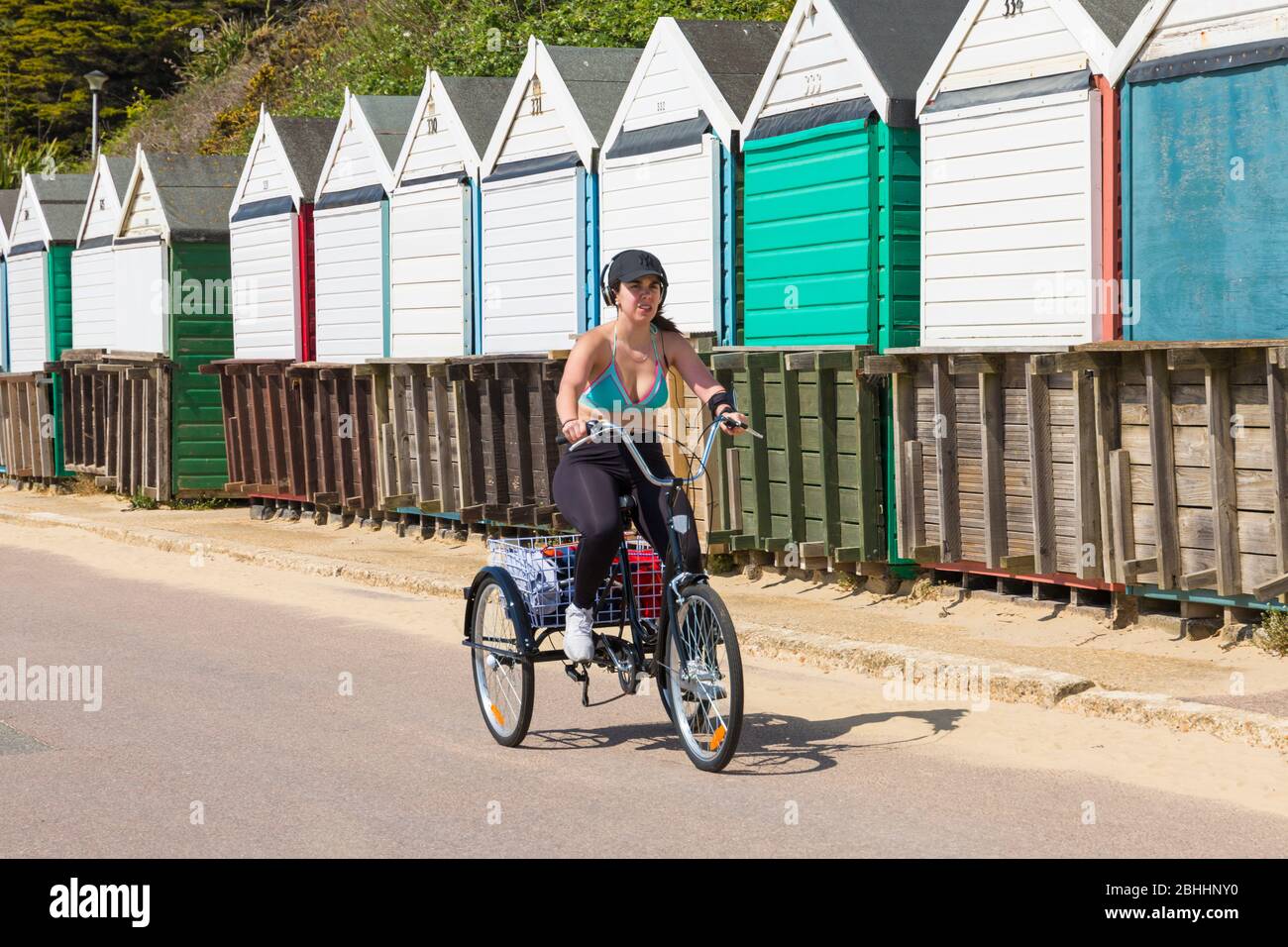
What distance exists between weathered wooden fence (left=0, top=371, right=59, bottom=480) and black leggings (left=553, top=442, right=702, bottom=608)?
748 inches

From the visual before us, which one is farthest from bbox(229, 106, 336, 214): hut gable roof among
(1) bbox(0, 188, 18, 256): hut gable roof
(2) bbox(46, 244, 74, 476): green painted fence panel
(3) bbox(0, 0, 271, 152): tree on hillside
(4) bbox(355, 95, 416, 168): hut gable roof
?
(3) bbox(0, 0, 271, 152): tree on hillside

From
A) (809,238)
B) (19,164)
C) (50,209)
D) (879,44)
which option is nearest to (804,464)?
(809,238)

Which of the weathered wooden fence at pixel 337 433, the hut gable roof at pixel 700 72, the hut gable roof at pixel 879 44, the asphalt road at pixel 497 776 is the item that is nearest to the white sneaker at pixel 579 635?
the asphalt road at pixel 497 776

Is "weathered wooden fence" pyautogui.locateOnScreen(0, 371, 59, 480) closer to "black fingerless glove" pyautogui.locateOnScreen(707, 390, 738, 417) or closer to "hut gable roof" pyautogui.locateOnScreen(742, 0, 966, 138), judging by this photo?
"hut gable roof" pyautogui.locateOnScreen(742, 0, 966, 138)

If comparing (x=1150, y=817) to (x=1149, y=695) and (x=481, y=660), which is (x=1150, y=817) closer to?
(x=1149, y=695)

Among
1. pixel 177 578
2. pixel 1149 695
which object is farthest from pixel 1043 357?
pixel 177 578

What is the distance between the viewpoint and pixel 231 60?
149 feet

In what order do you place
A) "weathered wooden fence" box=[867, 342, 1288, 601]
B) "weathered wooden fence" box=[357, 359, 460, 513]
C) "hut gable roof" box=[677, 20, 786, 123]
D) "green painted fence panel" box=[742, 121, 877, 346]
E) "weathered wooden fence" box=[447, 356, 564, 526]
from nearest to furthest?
"weathered wooden fence" box=[867, 342, 1288, 601], "green painted fence panel" box=[742, 121, 877, 346], "hut gable roof" box=[677, 20, 786, 123], "weathered wooden fence" box=[447, 356, 564, 526], "weathered wooden fence" box=[357, 359, 460, 513]

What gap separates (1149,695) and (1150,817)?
180 cm

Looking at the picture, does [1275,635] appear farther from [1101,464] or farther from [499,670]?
[499,670]

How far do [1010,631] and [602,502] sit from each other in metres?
3.99

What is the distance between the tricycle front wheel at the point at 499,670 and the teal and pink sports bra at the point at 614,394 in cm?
90

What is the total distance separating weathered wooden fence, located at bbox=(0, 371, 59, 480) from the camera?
25.2m

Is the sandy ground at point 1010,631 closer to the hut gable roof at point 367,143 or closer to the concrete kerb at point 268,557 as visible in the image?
the concrete kerb at point 268,557
